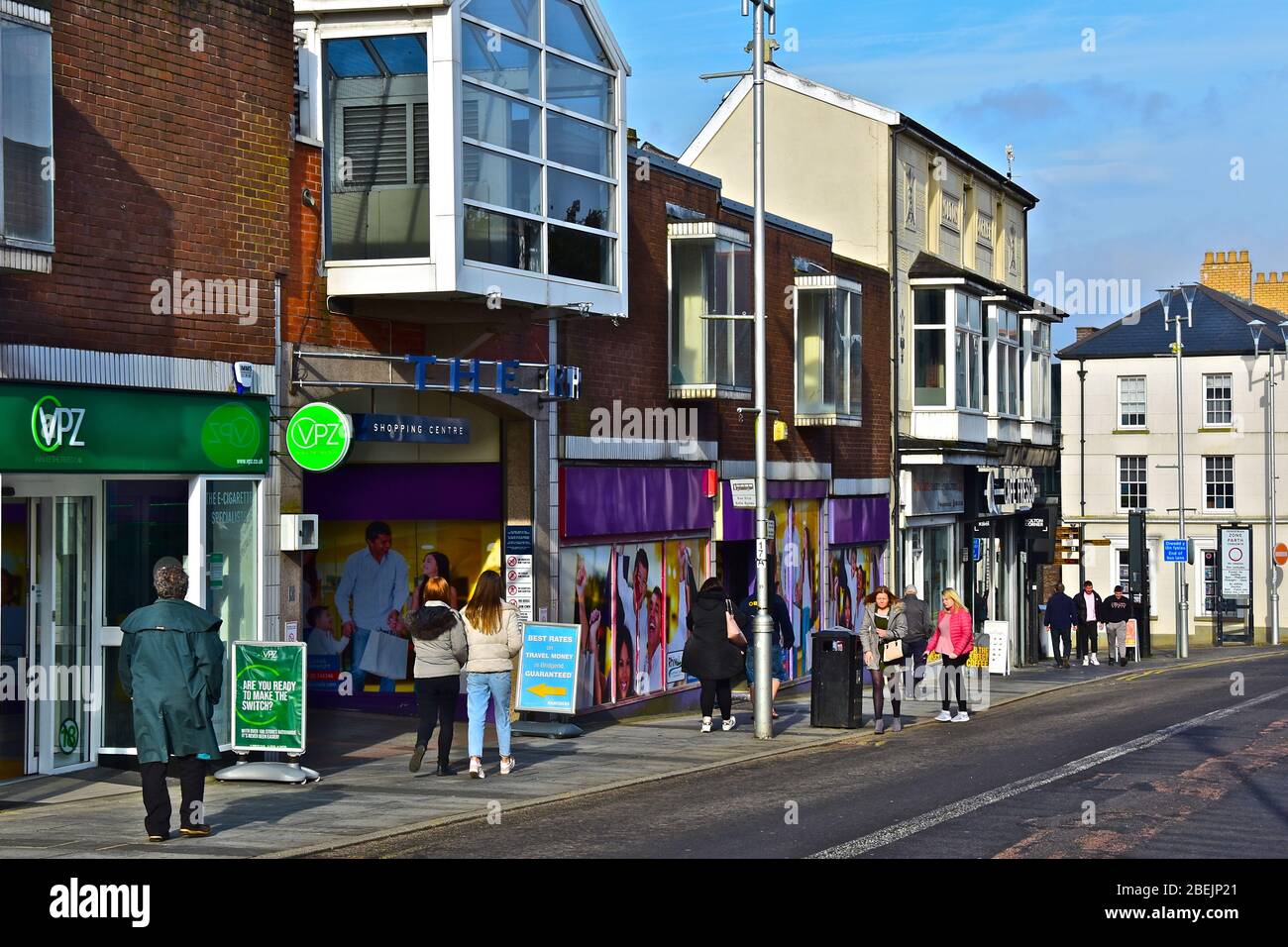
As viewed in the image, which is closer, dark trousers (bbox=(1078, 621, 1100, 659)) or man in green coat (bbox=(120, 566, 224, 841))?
man in green coat (bbox=(120, 566, 224, 841))

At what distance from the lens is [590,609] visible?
21188 mm

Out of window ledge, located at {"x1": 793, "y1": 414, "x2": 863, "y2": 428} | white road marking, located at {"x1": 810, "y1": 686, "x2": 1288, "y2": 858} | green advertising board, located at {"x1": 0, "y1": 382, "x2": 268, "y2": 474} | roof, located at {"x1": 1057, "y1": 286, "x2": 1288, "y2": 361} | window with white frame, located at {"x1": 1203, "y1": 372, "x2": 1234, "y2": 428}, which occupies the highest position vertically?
roof, located at {"x1": 1057, "y1": 286, "x2": 1288, "y2": 361}

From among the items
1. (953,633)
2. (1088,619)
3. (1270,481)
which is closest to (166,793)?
(953,633)

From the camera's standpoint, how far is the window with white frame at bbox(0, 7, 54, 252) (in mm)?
12695

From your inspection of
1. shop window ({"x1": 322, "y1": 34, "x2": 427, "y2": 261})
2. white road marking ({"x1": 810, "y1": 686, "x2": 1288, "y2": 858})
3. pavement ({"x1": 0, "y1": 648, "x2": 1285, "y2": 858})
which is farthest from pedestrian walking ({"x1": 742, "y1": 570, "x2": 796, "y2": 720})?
shop window ({"x1": 322, "y1": 34, "x2": 427, "y2": 261})

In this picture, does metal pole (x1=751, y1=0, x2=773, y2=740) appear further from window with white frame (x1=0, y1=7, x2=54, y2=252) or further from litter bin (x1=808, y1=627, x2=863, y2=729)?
window with white frame (x1=0, y1=7, x2=54, y2=252)

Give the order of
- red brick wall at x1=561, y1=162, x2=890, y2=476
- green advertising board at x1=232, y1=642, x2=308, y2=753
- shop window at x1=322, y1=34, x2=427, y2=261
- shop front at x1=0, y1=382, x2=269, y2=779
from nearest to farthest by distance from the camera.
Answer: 1. shop front at x1=0, y1=382, x2=269, y2=779
2. green advertising board at x1=232, y1=642, x2=308, y2=753
3. shop window at x1=322, y1=34, x2=427, y2=261
4. red brick wall at x1=561, y1=162, x2=890, y2=476

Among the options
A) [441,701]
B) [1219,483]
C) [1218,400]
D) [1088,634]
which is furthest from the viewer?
[1218,400]

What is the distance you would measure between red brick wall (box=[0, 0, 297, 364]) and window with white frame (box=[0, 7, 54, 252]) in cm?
36

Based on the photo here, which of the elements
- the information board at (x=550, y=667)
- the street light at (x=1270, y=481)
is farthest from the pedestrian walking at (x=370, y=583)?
the street light at (x=1270, y=481)

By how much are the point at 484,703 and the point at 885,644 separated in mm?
6849

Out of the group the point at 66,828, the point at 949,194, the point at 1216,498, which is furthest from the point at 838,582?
the point at 1216,498

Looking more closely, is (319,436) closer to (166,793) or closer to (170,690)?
(170,690)

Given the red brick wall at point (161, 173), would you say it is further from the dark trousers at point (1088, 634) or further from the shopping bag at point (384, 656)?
the dark trousers at point (1088, 634)
